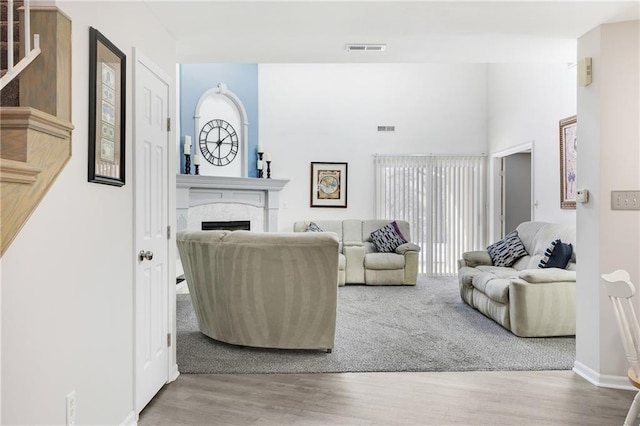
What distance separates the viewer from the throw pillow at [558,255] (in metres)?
4.24

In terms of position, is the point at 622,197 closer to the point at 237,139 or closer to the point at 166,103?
the point at 166,103

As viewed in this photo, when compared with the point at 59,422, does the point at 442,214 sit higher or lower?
higher

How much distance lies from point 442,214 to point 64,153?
6788 mm

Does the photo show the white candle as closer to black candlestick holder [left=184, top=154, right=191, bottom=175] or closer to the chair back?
black candlestick holder [left=184, top=154, right=191, bottom=175]

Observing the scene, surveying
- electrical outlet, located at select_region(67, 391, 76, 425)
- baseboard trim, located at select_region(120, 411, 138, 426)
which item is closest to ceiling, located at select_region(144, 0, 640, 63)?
electrical outlet, located at select_region(67, 391, 76, 425)

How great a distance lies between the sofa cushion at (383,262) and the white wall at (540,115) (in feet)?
6.23

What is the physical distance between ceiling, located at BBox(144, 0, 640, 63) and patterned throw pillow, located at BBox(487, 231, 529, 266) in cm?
239

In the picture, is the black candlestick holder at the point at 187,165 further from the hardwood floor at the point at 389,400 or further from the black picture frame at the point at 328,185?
the hardwood floor at the point at 389,400

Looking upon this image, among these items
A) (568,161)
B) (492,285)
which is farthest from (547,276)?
(568,161)

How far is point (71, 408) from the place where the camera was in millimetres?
1726

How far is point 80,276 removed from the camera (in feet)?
5.92

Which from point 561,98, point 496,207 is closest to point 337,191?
point 496,207

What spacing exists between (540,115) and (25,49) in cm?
585

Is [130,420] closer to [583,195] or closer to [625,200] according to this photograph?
[583,195]
